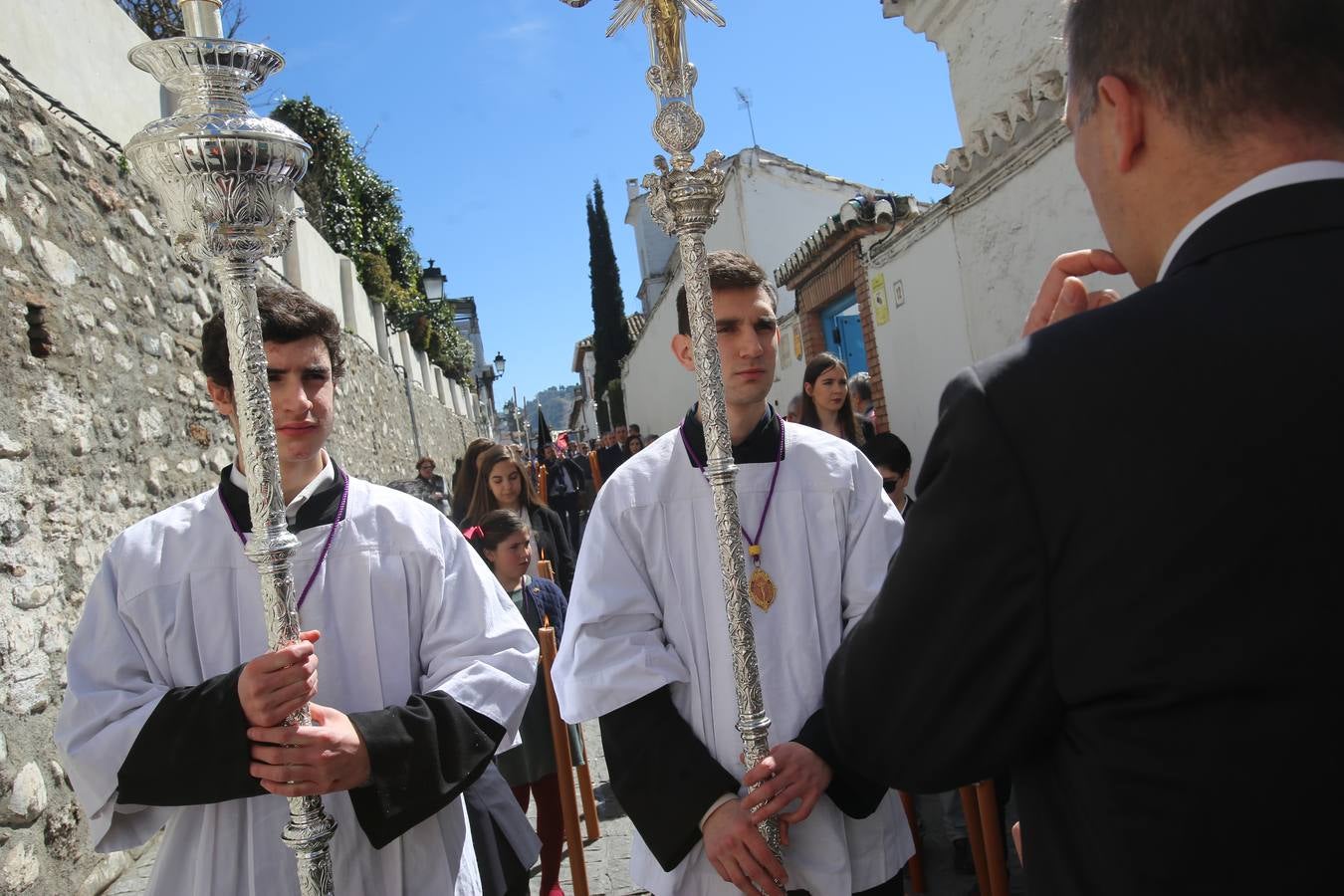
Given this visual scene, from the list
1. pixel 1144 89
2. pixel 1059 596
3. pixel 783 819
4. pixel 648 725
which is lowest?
pixel 783 819

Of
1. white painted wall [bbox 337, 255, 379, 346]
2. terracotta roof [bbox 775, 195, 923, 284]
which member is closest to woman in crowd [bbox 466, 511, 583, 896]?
terracotta roof [bbox 775, 195, 923, 284]

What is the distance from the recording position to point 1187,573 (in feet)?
2.95

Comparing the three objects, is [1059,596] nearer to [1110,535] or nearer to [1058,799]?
[1110,535]

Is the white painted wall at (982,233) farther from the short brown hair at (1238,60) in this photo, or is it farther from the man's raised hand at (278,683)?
the man's raised hand at (278,683)

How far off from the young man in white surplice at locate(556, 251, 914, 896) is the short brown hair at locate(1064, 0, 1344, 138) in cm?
137

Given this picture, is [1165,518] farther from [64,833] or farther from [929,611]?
[64,833]

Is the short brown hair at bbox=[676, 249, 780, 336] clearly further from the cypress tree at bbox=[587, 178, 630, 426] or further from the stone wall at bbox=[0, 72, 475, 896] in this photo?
the cypress tree at bbox=[587, 178, 630, 426]

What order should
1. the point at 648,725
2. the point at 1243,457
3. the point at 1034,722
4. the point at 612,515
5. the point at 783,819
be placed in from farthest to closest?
the point at 612,515, the point at 648,725, the point at 783,819, the point at 1034,722, the point at 1243,457

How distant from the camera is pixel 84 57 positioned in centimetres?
534

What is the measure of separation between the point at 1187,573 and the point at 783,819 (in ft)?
4.11

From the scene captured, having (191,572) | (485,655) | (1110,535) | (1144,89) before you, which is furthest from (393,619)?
(1144,89)

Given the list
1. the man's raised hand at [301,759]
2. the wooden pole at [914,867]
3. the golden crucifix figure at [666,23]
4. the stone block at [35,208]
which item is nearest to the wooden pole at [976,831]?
the wooden pole at [914,867]

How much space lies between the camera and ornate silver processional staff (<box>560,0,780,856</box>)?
1.89m

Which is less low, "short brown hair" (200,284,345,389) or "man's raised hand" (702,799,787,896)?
"short brown hair" (200,284,345,389)
